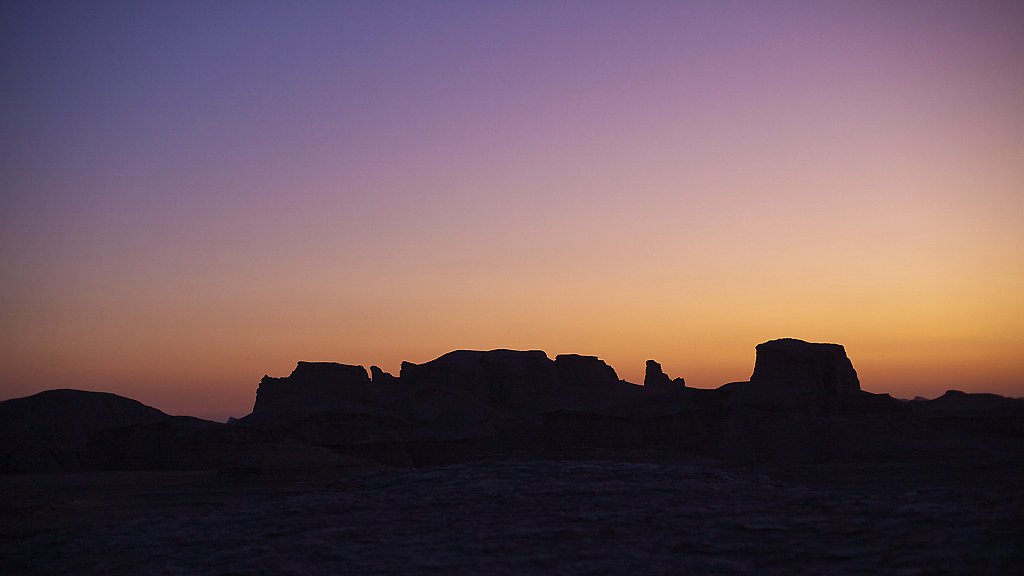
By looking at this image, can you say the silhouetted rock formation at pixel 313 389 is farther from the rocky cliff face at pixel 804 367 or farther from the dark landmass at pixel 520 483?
the rocky cliff face at pixel 804 367

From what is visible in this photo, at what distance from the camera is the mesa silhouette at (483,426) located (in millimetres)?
48641

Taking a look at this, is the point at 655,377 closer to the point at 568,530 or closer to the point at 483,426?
the point at 483,426

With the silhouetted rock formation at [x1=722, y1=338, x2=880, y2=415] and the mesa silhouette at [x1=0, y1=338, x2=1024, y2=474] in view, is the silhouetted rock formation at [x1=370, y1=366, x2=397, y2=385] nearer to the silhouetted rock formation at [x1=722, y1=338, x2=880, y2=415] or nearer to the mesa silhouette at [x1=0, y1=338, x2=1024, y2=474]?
the mesa silhouette at [x1=0, y1=338, x2=1024, y2=474]

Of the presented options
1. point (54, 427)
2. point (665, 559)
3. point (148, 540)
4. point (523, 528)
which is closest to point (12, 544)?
point (148, 540)

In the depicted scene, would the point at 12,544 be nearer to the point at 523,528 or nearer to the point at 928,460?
the point at 523,528

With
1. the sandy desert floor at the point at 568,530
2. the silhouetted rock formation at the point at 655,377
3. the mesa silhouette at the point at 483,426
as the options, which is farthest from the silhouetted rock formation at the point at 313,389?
the sandy desert floor at the point at 568,530

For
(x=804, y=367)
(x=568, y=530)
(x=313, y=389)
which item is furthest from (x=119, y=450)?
(x=804, y=367)

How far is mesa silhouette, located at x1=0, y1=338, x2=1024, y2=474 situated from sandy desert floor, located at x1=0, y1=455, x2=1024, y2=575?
21977 mm

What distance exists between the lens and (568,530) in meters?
10.5

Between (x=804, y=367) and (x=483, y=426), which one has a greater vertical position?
(x=804, y=367)

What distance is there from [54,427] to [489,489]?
66.2 metres

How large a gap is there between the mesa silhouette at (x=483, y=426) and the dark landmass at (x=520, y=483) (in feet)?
0.58

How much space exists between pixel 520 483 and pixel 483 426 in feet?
171

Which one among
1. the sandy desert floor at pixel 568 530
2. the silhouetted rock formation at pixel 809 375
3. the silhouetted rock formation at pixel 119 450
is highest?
the silhouetted rock formation at pixel 809 375
